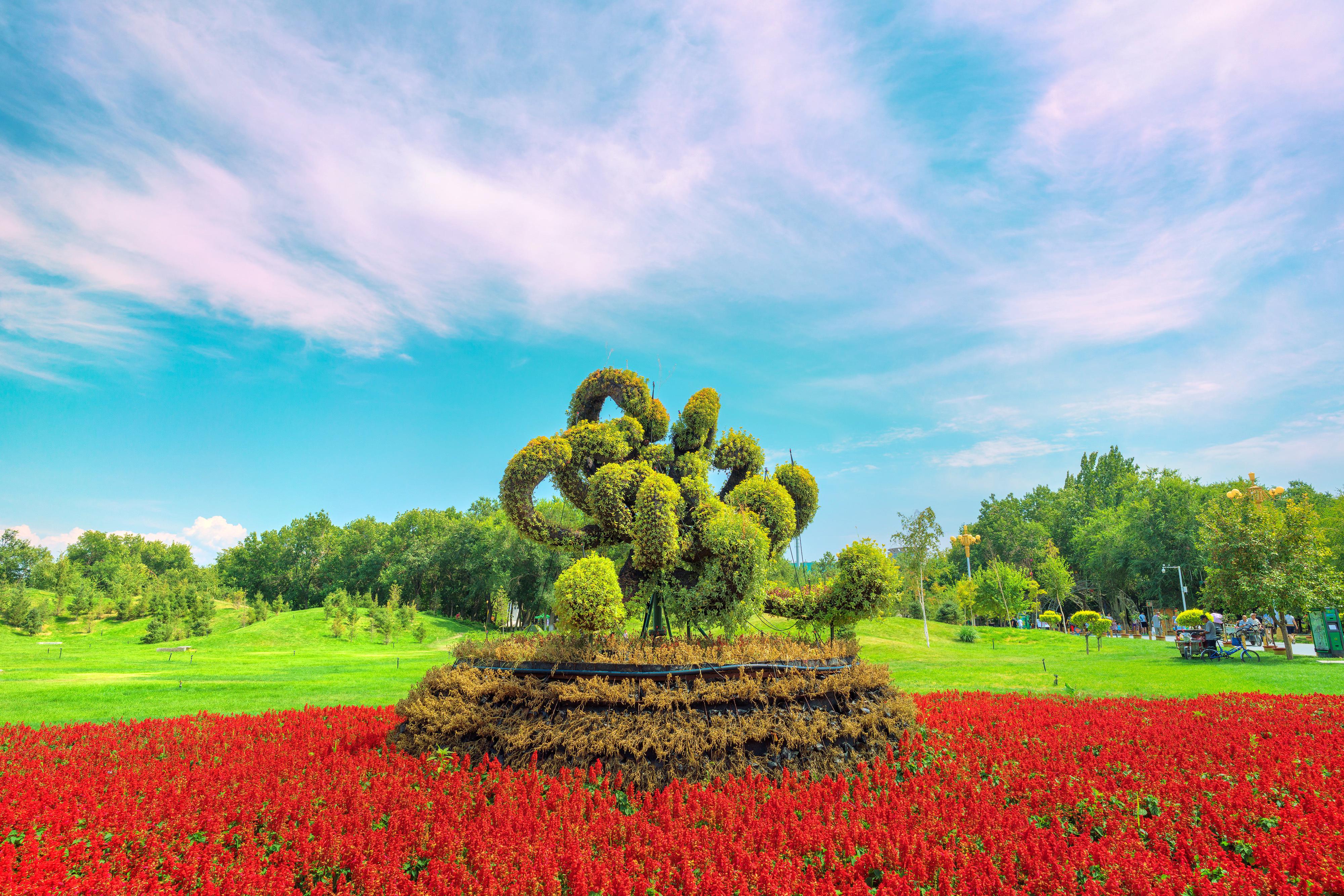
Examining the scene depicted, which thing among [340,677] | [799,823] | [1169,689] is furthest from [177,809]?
[1169,689]

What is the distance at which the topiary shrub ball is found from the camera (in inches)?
305

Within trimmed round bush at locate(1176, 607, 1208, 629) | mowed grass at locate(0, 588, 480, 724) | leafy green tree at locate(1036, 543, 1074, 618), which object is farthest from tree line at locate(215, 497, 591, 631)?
leafy green tree at locate(1036, 543, 1074, 618)

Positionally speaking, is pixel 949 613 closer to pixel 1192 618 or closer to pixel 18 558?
pixel 1192 618

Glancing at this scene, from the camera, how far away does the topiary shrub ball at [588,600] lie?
7742 mm

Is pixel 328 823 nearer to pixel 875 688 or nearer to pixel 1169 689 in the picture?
pixel 875 688

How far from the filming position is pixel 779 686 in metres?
7.19

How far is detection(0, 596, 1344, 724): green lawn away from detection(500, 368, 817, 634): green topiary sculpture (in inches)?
283

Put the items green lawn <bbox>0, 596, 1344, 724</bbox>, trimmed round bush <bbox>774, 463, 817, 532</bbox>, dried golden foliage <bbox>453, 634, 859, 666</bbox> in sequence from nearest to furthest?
dried golden foliage <bbox>453, 634, 859, 666</bbox>
trimmed round bush <bbox>774, 463, 817, 532</bbox>
green lawn <bbox>0, 596, 1344, 724</bbox>

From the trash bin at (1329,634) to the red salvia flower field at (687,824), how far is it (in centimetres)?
2103

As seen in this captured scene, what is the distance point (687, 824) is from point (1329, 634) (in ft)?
95.4

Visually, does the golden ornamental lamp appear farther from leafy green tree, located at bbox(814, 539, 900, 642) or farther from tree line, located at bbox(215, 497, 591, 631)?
tree line, located at bbox(215, 497, 591, 631)

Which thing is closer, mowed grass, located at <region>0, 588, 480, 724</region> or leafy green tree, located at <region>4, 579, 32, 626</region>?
mowed grass, located at <region>0, 588, 480, 724</region>

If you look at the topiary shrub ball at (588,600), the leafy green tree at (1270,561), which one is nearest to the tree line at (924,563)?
the leafy green tree at (1270,561)

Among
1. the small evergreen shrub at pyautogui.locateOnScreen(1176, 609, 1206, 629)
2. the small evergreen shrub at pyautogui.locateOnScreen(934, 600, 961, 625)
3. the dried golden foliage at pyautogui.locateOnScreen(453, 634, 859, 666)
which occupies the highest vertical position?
the dried golden foliage at pyautogui.locateOnScreen(453, 634, 859, 666)
